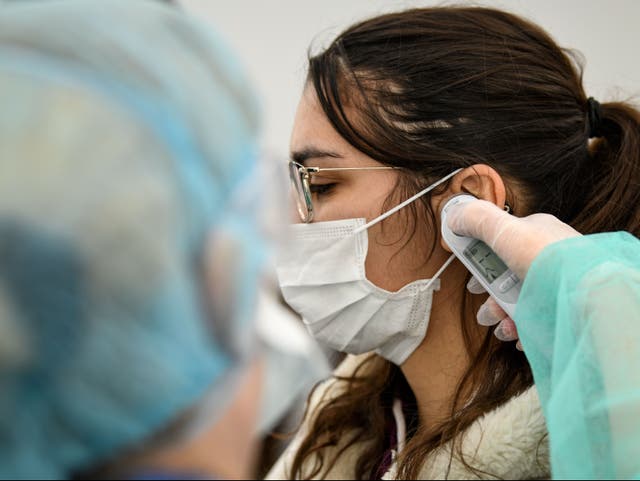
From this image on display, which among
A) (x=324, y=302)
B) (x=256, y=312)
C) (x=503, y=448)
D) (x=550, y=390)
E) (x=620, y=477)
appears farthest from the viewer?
(x=324, y=302)

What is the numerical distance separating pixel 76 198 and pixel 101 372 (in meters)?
0.10

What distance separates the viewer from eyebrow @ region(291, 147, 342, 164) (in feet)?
4.49

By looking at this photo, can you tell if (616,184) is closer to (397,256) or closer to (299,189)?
(397,256)

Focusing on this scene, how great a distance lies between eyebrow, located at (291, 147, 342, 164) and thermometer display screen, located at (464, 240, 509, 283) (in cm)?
31

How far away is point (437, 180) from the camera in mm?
1329

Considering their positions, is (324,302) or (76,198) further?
(324,302)

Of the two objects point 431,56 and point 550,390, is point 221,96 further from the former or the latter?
point 431,56

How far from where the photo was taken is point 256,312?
1.73 ft

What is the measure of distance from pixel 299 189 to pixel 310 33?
1.23m

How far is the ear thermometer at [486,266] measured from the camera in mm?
1135

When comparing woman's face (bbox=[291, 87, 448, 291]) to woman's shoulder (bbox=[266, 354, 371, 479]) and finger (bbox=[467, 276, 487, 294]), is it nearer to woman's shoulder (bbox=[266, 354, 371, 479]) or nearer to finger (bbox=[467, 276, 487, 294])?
finger (bbox=[467, 276, 487, 294])

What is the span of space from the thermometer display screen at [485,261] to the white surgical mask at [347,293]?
147mm

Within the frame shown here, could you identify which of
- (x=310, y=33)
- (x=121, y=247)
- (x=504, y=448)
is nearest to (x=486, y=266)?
(x=504, y=448)

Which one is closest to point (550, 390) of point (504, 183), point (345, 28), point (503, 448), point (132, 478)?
point (503, 448)
